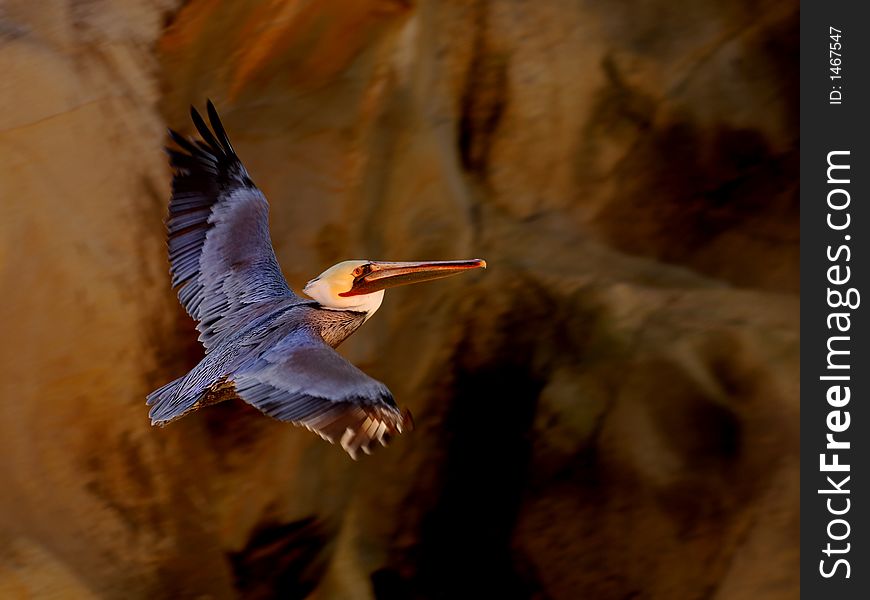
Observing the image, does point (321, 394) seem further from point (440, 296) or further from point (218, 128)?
point (440, 296)

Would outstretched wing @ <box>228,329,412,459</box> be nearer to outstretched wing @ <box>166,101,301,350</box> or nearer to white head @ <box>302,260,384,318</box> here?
white head @ <box>302,260,384,318</box>

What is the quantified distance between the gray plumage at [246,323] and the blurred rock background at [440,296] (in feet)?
1.01

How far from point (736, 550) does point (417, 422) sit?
1209 millimetres

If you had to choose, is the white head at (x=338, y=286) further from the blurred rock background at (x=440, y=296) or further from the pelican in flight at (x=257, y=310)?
the blurred rock background at (x=440, y=296)

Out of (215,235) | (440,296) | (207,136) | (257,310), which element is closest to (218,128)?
(207,136)

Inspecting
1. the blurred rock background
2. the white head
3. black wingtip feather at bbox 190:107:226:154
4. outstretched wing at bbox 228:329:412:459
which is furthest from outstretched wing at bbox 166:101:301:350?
outstretched wing at bbox 228:329:412:459

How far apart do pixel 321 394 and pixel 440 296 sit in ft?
4.59

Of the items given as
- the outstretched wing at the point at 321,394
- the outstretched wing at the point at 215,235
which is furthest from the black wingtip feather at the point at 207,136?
the outstretched wing at the point at 321,394

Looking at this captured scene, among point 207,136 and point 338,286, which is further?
point 207,136

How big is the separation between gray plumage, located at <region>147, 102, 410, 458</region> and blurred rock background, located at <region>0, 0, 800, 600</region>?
309 millimetres

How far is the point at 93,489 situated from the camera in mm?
3814

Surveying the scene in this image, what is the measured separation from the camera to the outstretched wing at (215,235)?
3572 millimetres

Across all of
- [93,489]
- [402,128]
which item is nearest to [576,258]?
[402,128]

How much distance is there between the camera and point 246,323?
11.3 ft
